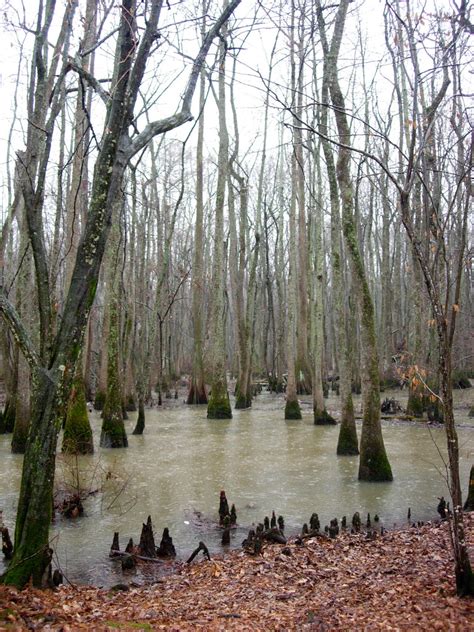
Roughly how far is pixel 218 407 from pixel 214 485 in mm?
8231

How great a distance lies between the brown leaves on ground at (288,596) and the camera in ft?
11.9

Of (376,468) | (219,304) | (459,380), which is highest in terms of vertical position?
(219,304)

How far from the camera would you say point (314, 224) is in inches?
802

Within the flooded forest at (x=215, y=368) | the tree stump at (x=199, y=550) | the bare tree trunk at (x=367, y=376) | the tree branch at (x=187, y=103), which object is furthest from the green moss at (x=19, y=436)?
the tree branch at (x=187, y=103)

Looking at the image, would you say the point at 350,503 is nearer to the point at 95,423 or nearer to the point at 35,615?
the point at 35,615

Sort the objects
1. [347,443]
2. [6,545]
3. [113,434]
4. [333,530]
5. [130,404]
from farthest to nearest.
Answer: [130,404] → [113,434] → [347,443] → [333,530] → [6,545]

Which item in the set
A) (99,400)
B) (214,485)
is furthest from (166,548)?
(99,400)

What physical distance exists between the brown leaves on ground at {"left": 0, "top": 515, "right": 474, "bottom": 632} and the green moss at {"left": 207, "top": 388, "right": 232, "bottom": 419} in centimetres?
1095

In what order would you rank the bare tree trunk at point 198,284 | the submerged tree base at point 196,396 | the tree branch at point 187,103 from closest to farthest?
the tree branch at point 187,103, the bare tree trunk at point 198,284, the submerged tree base at point 196,396

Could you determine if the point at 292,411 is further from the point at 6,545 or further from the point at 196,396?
the point at 6,545

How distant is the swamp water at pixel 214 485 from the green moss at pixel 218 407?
8.89 feet

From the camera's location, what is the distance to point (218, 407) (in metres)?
16.7

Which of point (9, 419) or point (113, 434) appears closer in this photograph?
point (113, 434)

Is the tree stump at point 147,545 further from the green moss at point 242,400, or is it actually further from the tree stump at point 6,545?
the green moss at point 242,400
